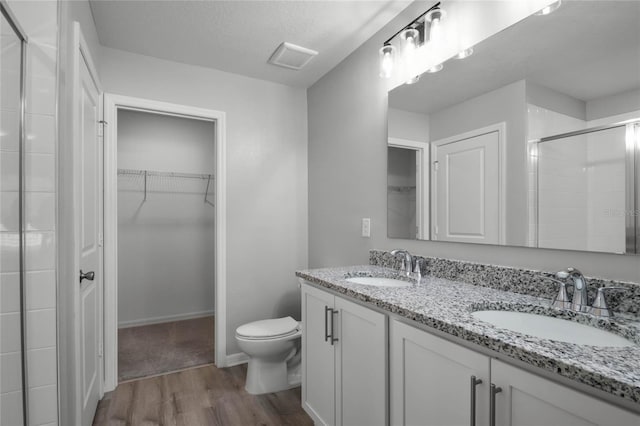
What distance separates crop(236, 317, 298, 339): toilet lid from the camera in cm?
224

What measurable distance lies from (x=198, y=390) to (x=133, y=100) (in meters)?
2.08

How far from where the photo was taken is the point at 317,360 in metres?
1.75

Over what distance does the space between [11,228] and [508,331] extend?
5.17 feet


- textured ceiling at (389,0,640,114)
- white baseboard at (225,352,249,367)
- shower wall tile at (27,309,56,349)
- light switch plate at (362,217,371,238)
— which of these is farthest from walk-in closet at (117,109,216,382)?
textured ceiling at (389,0,640,114)

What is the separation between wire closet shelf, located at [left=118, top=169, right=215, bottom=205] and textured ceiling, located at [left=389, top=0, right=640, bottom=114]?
123 inches

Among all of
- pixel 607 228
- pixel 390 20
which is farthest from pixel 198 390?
pixel 390 20

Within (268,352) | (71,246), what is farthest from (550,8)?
(268,352)

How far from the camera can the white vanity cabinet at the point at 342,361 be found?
132 cm

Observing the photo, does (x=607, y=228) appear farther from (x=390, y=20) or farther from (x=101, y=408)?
(x=101, y=408)

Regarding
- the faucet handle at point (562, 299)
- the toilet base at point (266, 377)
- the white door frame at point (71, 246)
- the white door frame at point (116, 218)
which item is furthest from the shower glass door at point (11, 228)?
the faucet handle at point (562, 299)

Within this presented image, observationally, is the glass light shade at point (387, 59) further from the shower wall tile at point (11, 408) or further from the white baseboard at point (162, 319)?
the white baseboard at point (162, 319)

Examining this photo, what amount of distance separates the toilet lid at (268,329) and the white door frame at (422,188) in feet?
3.66

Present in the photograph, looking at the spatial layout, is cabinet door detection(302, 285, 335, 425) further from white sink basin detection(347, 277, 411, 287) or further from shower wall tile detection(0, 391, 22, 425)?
shower wall tile detection(0, 391, 22, 425)

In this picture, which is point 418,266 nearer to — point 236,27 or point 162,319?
point 236,27
